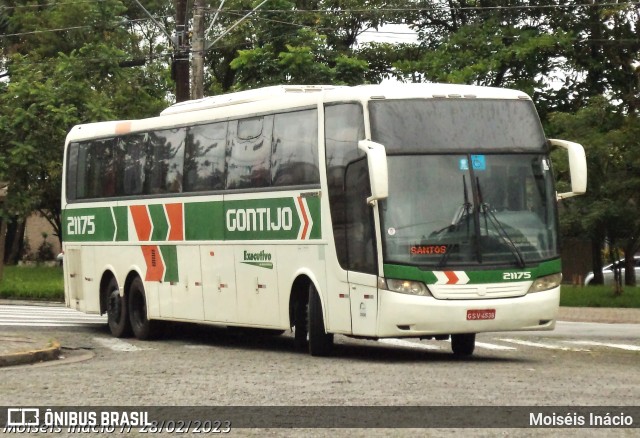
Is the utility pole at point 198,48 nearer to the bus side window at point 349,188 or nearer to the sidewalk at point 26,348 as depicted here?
the sidewalk at point 26,348

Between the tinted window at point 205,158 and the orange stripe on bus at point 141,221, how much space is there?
1332mm

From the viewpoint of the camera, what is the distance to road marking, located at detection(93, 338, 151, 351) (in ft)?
67.9

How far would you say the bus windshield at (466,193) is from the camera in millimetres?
17188

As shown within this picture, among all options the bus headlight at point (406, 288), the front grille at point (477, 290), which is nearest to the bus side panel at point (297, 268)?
the bus headlight at point (406, 288)

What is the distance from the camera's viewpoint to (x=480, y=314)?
17.2m

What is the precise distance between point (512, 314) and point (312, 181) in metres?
2.98

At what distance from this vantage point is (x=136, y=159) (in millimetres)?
23047

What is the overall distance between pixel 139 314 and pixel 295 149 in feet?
17.7

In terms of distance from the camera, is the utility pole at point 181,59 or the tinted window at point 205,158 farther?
the utility pole at point 181,59

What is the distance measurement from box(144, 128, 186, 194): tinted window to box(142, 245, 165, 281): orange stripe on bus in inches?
34.1

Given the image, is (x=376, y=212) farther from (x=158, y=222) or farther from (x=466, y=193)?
(x=158, y=222)

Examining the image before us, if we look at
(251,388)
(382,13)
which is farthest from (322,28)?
(251,388)

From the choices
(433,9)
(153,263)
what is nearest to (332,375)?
(153,263)

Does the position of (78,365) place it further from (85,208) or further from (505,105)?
(85,208)
